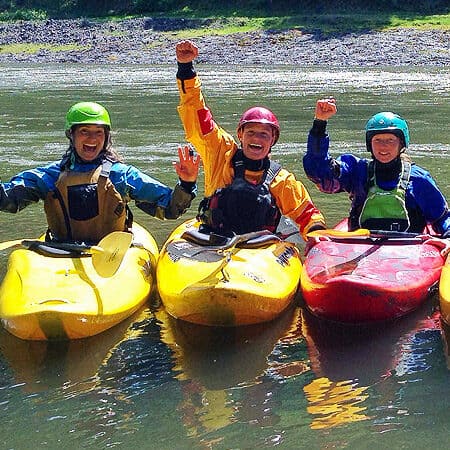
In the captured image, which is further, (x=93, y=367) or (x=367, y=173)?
(x=367, y=173)

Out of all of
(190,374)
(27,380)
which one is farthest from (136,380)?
(27,380)

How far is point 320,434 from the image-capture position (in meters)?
3.04

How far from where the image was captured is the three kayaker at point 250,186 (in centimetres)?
469

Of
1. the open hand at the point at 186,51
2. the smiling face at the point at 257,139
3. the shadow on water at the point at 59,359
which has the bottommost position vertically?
the shadow on water at the point at 59,359

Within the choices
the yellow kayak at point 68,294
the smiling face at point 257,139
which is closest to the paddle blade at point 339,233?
the smiling face at point 257,139

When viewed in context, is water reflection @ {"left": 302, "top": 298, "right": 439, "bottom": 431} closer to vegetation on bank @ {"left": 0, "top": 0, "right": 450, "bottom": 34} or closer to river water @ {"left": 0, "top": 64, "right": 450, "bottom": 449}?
river water @ {"left": 0, "top": 64, "right": 450, "bottom": 449}

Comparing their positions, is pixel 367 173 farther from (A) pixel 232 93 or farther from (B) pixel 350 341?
(A) pixel 232 93

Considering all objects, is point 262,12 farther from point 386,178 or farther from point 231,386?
point 231,386

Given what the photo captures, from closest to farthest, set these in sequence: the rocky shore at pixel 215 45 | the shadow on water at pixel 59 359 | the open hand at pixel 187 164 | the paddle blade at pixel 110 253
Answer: the shadow on water at pixel 59 359
the paddle blade at pixel 110 253
the open hand at pixel 187 164
the rocky shore at pixel 215 45

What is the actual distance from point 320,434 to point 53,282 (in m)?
1.54

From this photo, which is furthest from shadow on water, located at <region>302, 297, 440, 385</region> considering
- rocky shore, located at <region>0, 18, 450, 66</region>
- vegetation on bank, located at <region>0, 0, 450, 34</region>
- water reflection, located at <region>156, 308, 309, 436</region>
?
vegetation on bank, located at <region>0, 0, 450, 34</region>

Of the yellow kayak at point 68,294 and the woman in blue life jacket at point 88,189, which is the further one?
the woman in blue life jacket at point 88,189

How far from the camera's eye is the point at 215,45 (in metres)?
24.8

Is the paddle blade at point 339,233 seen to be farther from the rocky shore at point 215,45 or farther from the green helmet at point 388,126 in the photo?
the rocky shore at point 215,45
